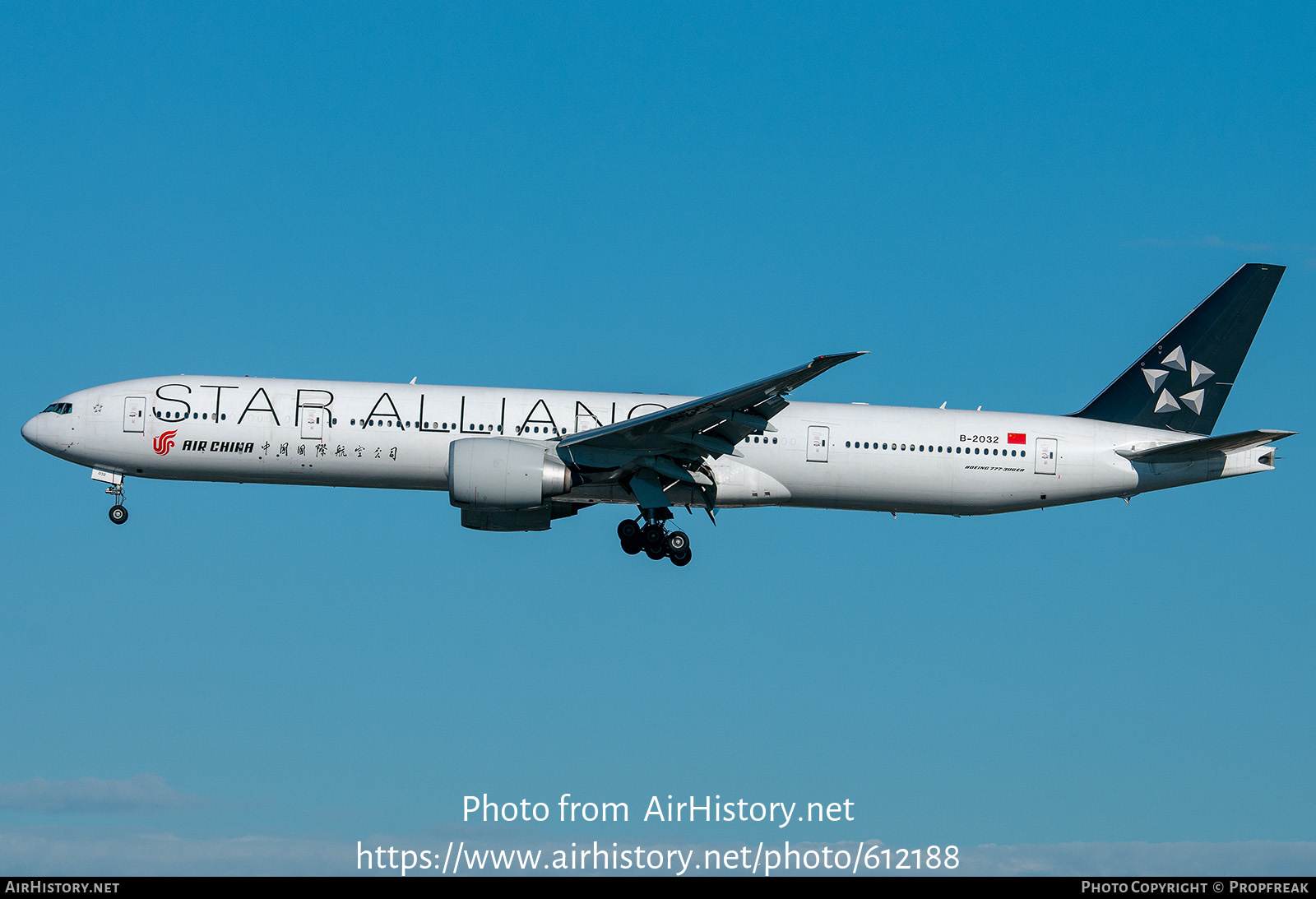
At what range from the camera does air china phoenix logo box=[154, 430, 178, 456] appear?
116 ft

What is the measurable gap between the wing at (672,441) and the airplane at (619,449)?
5 centimetres

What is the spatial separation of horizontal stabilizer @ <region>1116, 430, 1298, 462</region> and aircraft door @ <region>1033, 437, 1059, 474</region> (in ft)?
5.61

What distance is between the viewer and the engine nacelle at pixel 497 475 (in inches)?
1304

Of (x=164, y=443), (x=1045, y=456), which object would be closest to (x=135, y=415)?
(x=164, y=443)

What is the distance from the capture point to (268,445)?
35.1 meters

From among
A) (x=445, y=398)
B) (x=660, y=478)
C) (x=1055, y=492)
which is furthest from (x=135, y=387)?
(x=1055, y=492)

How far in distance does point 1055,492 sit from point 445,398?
15562 millimetres

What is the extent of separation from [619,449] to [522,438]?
2596 mm

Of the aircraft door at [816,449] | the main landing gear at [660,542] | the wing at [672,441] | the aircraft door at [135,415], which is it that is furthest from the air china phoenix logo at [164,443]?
the aircraft door at [816,449]

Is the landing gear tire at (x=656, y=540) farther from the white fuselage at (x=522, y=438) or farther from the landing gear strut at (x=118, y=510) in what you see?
the landing gear strut at (x=118, y=510)

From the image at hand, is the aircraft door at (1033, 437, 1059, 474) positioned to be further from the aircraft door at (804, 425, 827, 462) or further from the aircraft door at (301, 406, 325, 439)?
the aircraft door at (301, 406, 325, 439)

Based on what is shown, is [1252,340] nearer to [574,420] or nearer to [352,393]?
[574,420]
